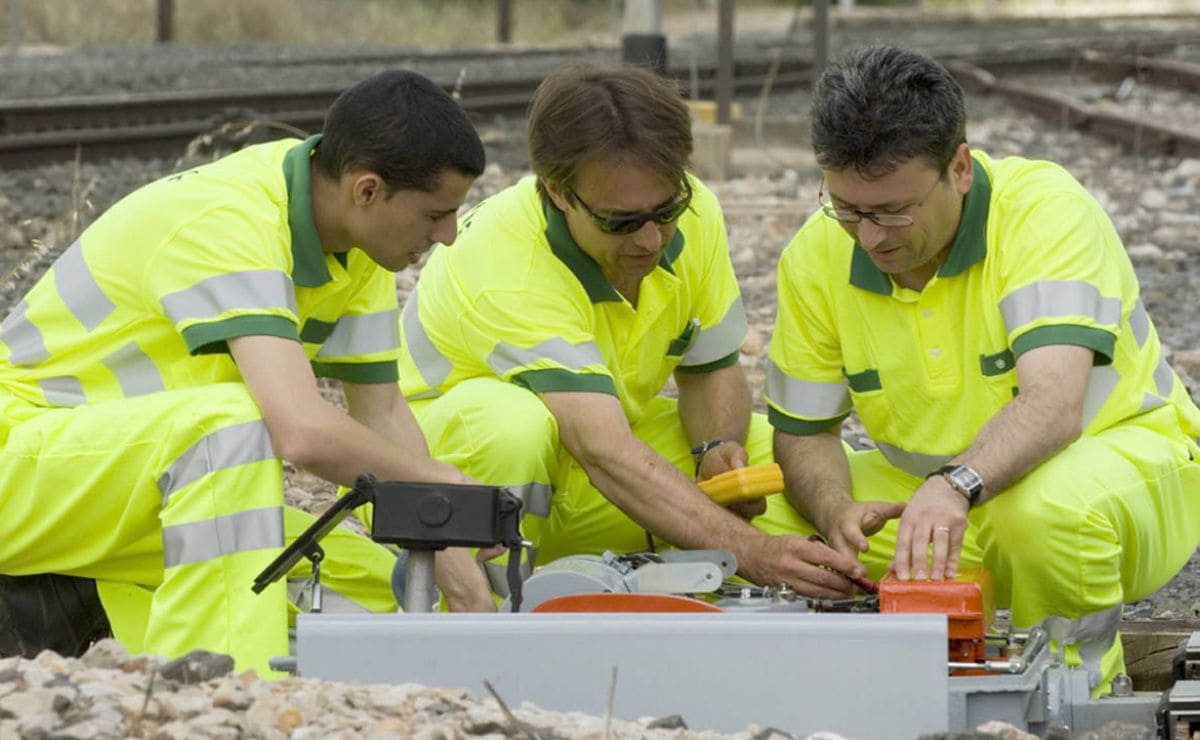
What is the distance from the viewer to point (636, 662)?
3.35 metres

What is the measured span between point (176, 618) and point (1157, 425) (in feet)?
7.44

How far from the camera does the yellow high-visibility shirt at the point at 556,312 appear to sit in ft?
15.2

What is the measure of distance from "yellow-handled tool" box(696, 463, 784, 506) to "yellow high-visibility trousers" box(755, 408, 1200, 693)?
49cm

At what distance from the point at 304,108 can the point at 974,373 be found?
1010cm

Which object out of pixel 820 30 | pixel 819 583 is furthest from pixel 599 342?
pixel 820 30

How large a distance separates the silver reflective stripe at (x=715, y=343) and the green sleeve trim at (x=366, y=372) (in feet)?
2.86

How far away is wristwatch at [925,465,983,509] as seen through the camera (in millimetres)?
4052

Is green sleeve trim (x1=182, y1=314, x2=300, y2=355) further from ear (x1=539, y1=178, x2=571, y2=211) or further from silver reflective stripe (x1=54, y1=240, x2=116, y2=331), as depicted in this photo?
ear (x1=539, y1=178, x2=571, y2=211)

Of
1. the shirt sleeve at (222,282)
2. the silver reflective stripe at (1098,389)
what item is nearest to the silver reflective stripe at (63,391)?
the shirt sleeve at (222,282)

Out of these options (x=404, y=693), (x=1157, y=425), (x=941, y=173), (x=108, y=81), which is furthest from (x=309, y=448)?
(x=108, y=81)

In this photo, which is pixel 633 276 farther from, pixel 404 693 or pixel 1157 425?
pixel 404 693

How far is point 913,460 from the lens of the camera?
4758mm

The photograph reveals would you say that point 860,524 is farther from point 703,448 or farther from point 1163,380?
point 1163,380

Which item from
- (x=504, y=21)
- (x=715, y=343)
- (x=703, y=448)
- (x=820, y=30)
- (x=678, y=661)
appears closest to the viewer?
(x=678, y=661)
